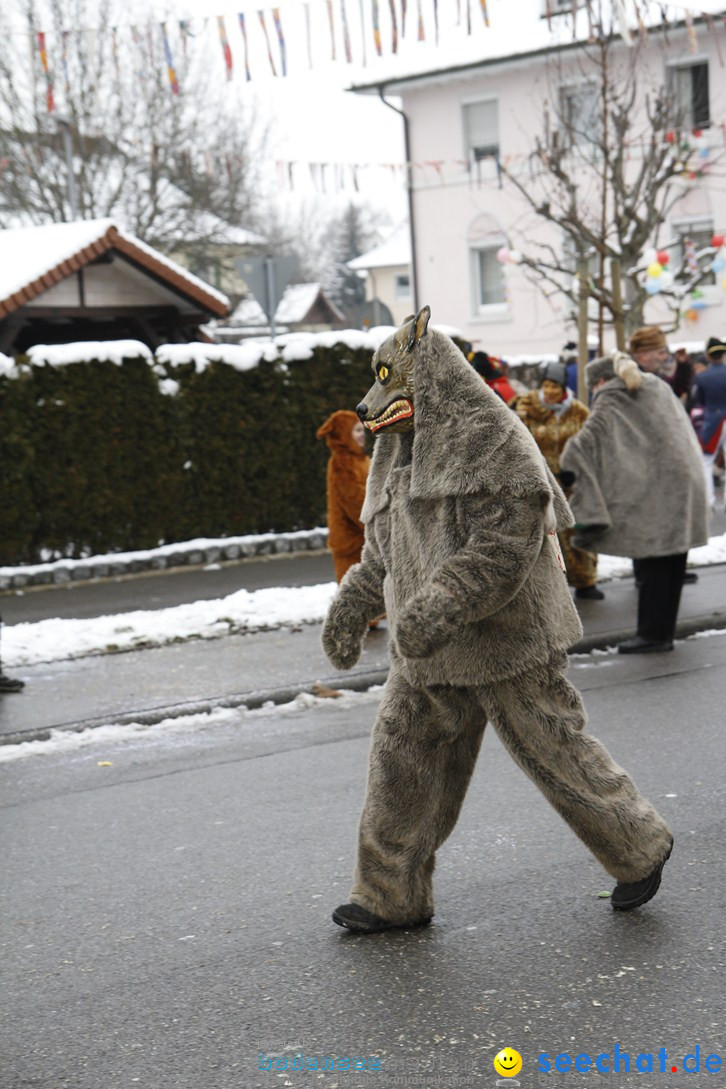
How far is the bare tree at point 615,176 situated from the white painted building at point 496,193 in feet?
1.62

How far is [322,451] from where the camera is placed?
16.9 metres

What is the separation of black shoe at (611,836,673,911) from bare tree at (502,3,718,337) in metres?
13.0

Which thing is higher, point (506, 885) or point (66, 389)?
point (66, 389)

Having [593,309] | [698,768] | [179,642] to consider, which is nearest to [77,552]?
[179,642]

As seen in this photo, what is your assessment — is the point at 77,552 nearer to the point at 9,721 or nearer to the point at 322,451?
the point at 322,451

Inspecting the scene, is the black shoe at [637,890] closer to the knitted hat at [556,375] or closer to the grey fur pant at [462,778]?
the grey fur pant at [462,778]

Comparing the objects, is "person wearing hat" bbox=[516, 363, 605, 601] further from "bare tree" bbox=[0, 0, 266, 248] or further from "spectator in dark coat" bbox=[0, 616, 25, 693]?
"bare tree" bbox=[0, 0, 266, 248]

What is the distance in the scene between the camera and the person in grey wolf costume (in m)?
4.23

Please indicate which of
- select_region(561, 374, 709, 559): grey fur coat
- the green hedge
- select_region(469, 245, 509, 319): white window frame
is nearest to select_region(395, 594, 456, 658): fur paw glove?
select_region(561, 374, 709, 559): grey fur coat

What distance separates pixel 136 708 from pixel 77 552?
6857 millimetres

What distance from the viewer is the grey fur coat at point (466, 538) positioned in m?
4.19

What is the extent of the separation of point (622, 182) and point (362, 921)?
1954 centimetres

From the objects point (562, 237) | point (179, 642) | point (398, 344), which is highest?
point (562, 237)

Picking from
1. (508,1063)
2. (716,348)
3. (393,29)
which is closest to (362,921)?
(508,1063)
